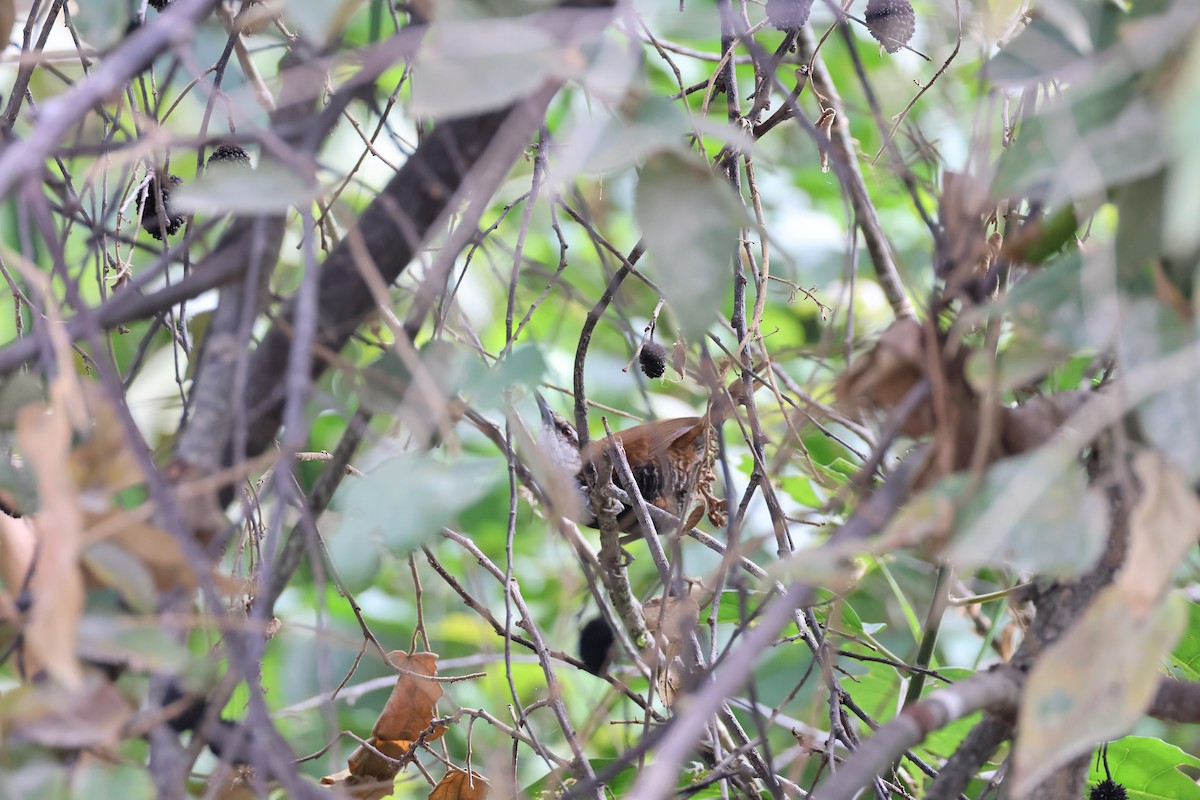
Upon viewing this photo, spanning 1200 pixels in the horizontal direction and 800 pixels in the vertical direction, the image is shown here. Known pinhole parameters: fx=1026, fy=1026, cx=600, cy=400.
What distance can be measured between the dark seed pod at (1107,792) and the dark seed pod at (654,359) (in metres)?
0.69

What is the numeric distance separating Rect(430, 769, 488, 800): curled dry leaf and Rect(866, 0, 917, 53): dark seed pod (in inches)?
39.2

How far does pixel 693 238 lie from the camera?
58 centimetres

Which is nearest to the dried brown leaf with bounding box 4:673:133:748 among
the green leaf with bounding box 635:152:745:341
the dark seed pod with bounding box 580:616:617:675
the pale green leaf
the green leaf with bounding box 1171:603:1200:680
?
the pale green leaf

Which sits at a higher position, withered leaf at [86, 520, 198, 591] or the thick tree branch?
withered leaf at [86, 520, 198, 591]

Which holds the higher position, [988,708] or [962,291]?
[962,291]

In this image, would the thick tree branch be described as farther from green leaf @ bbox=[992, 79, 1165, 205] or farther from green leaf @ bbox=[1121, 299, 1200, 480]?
green leaf @ bbox=[992, 79, 1165, 205]

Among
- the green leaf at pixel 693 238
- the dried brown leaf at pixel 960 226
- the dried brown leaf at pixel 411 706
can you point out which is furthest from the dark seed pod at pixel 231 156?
the dried brown leaf at pixel 960 226

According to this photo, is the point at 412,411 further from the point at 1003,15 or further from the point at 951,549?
the point at 1003,15

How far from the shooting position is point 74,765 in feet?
1.82

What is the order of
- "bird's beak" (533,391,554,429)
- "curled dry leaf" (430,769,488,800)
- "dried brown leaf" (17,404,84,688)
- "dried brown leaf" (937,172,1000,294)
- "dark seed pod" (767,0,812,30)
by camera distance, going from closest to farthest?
"dried brown leaf" (17,404,84,688)
"dried brown leaf" (937,172,1000,294)
"dark seed pod" (767,0,812,30)
"curled dry leaf" (430,769,488,800)
"bird's beak" (533,391,554,429)

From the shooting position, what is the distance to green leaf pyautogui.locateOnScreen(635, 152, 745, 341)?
58 cm

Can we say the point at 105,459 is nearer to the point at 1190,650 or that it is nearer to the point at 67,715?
the point at 67,715

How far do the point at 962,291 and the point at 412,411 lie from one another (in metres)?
0.33

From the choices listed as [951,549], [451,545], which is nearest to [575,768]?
[951,549]
